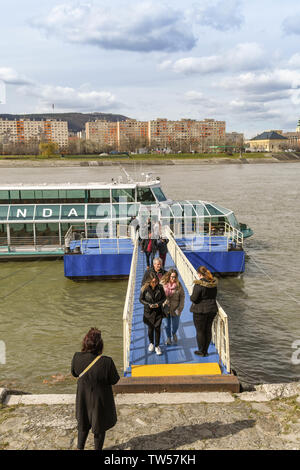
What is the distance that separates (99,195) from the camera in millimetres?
23625

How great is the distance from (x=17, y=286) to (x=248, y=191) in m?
44.2

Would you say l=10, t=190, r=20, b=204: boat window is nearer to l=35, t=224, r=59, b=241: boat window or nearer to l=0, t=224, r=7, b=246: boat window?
l=0, t=224, r=7, b=246: boat window

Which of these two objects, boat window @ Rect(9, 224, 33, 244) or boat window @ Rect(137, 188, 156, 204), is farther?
boat window @ Rect(137, 188, 156, 204)

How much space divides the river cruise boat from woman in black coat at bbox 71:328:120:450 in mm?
14402

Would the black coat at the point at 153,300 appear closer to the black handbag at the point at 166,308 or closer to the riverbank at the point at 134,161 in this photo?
the black handbag at the point at 166,308

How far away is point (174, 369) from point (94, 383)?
3.48 meters

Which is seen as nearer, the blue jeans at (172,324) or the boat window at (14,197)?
the blue jeans at (172,324)

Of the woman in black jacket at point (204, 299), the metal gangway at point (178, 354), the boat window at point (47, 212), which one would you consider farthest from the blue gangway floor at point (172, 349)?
the boat window at point (47, 212)

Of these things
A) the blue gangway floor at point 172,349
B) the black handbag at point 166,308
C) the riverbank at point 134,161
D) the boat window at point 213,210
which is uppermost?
the riverbank at point 134,161

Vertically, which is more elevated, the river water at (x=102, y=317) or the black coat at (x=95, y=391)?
the black coat at (x=95, y=391)

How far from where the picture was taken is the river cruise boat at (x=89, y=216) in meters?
21.0

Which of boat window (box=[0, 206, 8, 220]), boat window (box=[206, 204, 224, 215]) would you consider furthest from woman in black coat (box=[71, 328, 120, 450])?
boat window (box=[0, 206, 8, 220])

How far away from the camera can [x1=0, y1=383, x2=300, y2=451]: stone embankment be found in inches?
229

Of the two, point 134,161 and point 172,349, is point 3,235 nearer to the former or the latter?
point 172,349
